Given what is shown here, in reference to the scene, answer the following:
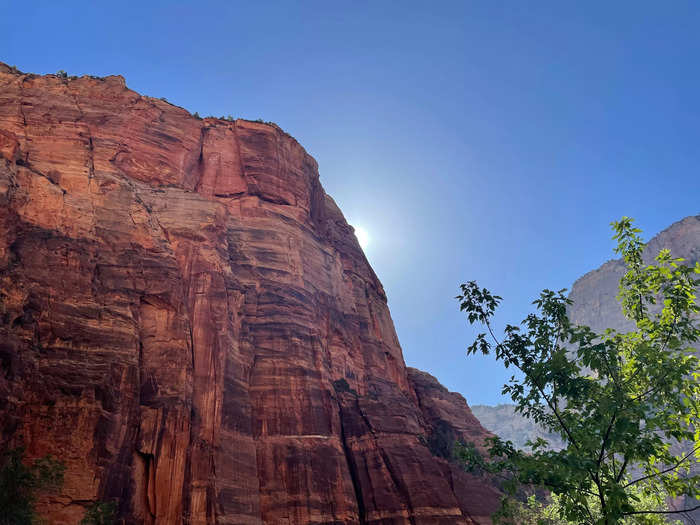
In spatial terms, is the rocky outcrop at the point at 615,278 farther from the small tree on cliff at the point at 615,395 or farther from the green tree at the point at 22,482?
the green tree at the point at 22,482

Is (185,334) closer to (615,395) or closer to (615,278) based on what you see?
(615,395)

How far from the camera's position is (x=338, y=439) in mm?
41562

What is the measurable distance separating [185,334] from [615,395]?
29.3 m

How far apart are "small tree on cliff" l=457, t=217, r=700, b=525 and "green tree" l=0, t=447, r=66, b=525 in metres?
20.5

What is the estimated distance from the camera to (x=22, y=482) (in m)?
24.4

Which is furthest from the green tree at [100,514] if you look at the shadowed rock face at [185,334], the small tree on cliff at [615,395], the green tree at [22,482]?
the small tree on cliff at [615,395]

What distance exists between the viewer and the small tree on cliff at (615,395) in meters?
13.1

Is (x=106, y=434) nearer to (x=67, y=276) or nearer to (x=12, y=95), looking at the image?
(x=67, y=276)

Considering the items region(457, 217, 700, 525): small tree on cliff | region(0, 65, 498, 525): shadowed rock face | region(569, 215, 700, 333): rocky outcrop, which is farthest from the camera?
region(569, 215, 700, 333): rocky outcrop

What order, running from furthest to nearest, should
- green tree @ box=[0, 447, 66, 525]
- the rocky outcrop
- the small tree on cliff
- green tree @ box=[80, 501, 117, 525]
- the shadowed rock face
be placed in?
the rocky outcrop, the shadowed rock face, green tree @ box=[80, 501, 117, 525], green tree @ box=[0, 447, 66, 525], the small tree on cliff

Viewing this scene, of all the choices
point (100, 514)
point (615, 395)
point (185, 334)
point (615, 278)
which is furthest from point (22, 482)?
point (615, 278)

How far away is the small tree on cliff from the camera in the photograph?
13102 millimetres

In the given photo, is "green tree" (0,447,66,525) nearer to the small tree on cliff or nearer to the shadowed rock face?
the shadowed rock face

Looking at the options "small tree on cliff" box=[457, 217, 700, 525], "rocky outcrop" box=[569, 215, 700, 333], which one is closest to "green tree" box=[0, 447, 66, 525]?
"small tree on cliff" box=[457, 217, 700, 525]
